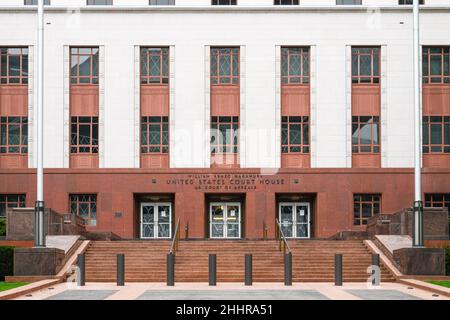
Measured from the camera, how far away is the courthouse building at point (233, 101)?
1652 inches

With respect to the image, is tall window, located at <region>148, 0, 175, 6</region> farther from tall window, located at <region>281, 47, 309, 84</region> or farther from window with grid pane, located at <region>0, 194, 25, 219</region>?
window with grid pane, located at <region>0, 194, 25, 219</region>

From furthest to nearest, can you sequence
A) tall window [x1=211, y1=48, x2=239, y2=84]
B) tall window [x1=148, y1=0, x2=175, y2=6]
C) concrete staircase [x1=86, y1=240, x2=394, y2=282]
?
tall window [x1=148, y1=0, x2=175, y2=6]
tall window [x1=211, y1=48, x2=239, y2=84]
concrete staircase [x1=86, y1=240, x2=394, y2=282]

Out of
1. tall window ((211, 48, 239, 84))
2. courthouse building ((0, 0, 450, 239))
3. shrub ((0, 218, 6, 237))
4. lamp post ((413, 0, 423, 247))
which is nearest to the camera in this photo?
lamp post ((413, 0, 423, 247))

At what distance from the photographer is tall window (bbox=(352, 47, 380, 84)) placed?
42.7 metres

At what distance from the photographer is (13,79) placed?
140ft

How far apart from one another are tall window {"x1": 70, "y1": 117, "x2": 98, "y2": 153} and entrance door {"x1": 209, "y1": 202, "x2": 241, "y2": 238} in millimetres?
6985

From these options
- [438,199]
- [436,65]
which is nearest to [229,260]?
[438,199]

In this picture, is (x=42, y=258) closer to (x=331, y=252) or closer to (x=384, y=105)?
(x=331, y=252)

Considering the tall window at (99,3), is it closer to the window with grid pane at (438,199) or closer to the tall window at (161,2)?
the tall window at (161,2)

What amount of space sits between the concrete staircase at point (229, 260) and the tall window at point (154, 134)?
10.1 m

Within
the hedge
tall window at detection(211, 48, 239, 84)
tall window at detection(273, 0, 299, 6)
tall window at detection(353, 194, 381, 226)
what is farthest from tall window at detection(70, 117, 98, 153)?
the hedge

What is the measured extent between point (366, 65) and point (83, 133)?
50.0ft

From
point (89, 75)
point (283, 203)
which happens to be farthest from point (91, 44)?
point (283, 203)

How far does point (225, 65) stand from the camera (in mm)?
42844
